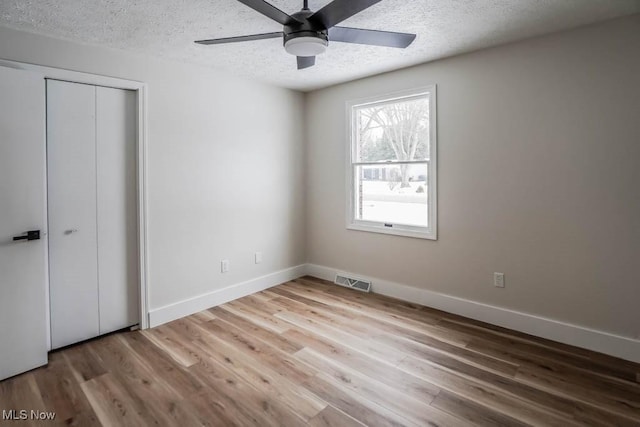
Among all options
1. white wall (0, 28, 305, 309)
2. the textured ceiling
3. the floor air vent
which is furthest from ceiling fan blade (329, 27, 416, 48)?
the floor air vent

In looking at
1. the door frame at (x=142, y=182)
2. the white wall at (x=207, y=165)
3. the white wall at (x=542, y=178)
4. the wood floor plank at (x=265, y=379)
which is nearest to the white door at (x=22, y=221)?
the white wall at (x=207, y=165)

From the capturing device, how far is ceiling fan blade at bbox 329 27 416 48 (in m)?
2.08

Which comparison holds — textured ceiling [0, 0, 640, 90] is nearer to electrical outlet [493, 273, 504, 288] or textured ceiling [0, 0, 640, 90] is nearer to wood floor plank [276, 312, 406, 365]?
electrical outlet [493, 273, 504, 288]

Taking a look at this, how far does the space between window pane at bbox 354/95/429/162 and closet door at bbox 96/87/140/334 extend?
247 centimetres

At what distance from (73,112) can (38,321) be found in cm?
162

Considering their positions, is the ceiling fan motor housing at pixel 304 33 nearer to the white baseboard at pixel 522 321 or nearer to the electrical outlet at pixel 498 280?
the electrical outlet at pixel 498 280

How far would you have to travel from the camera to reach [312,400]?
82.5 inches

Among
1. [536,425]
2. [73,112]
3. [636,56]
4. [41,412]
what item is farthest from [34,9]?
[636,56]

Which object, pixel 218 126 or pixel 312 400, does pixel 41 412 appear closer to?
pixel 312 400

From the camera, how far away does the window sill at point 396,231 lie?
3559 millimetres

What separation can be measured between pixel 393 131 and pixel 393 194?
0.72 m

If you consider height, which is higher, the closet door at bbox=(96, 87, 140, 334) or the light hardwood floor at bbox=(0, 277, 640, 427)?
the closet door at bbox=(96, 87, 140, 334)

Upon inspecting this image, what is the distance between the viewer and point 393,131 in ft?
12.7

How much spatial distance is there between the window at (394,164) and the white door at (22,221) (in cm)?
300
